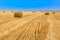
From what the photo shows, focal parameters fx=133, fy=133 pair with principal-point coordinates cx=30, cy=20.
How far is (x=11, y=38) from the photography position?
5047 mm

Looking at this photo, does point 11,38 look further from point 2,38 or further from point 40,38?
point 40,38

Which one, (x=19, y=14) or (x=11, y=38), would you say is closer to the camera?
(x=11, y=38)

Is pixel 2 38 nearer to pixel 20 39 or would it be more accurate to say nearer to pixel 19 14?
pixel 20 39

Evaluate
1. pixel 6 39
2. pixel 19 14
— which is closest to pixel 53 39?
pixel 6 39

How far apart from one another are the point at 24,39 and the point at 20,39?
15 centimetres

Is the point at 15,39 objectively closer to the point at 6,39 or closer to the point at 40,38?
the point at 6,39

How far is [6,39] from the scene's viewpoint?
4859mm

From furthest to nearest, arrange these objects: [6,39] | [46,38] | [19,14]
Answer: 1. [19,14]
2. [46,38]
3. [6,39]

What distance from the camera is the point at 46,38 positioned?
5.18m

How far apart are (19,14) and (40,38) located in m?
11.2

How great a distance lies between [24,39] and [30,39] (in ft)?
0.74

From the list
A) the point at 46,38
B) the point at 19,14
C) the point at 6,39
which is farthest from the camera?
the point at 19,14

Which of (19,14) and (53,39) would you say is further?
(19,14)

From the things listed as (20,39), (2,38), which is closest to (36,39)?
(20,39)
